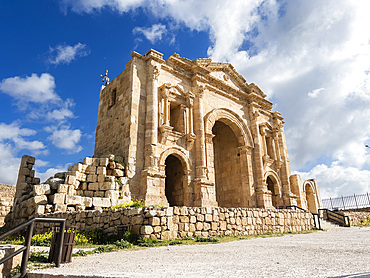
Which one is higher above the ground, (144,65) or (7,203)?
(144,65)

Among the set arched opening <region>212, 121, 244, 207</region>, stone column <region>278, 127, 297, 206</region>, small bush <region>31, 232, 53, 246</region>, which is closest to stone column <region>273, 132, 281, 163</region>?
stone column <region>278, 127, 297, 206</region>

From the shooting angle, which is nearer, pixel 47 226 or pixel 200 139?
pixel 47 226

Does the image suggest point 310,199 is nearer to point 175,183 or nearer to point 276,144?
point 276,144

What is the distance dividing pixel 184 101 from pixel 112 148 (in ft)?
16.4

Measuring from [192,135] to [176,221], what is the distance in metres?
7.52

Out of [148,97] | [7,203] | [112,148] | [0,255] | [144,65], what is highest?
[144,65]

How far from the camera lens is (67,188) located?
35.7ft

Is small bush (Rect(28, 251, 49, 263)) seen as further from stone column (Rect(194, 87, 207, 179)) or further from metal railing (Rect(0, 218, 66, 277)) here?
stone column (Rect(194, 87, 207, 179))

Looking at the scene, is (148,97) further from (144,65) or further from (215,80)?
(215,80)

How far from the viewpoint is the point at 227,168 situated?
1989cm

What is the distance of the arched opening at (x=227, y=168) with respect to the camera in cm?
1881

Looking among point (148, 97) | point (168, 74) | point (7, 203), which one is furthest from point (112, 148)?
point (7, 203)

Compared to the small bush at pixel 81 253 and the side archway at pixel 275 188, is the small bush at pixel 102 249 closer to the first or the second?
the small bush at pixel 81 253

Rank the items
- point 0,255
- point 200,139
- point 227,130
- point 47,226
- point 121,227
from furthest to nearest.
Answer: point 227,130
point 200,139
point 47,226
point 121,227
point 0,255
